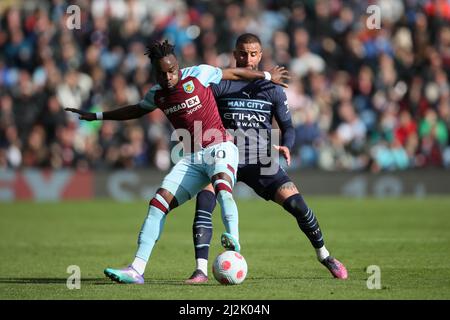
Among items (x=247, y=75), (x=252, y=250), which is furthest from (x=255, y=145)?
(x=252, y=250)

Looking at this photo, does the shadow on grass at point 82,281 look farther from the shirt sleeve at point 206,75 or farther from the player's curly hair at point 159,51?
the player's curly hair at point 159,51

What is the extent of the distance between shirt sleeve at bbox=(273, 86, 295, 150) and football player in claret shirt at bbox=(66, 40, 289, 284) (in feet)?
1.61

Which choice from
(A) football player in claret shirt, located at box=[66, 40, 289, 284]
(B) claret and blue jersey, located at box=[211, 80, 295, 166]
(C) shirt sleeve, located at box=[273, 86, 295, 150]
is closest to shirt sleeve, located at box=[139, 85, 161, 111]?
(A) football player in claret shirt, located at box=[66, 40, 289, 284]

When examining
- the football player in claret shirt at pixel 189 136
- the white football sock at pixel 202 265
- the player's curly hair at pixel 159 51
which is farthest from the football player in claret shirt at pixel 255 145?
the player's curly hair at pixel 159 51

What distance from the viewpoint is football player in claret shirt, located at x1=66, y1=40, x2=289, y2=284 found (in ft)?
30.7

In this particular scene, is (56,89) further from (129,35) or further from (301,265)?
(301,265)

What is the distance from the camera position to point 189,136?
31.9ft

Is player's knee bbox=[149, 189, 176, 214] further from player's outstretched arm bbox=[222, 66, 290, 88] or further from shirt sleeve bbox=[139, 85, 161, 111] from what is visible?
player's outstretched arm bbox=[222, 66, 290, 88]

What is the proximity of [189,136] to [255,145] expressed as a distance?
0.84m

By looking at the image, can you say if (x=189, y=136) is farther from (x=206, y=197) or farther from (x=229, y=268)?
(x=229, y=268)

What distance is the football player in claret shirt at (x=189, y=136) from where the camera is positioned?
9.36 m

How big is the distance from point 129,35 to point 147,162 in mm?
3672

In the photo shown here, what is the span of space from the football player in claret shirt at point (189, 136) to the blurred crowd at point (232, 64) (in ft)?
42.1
